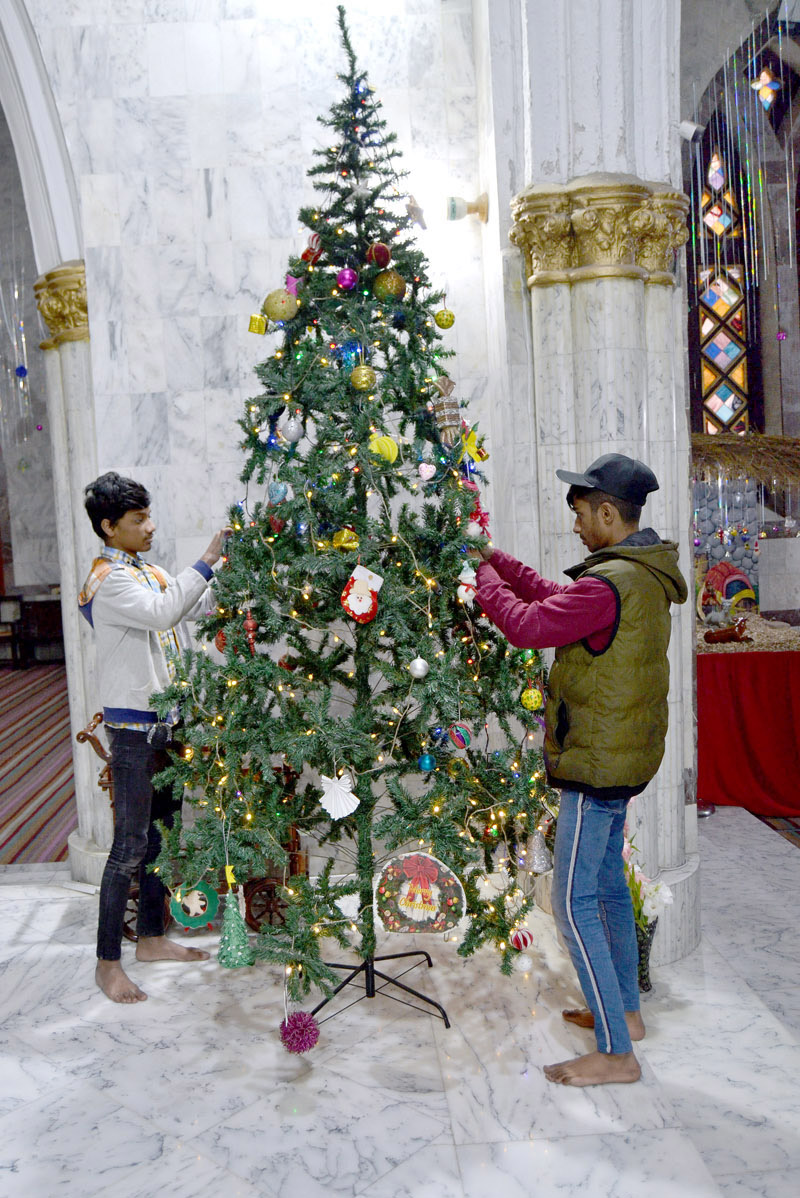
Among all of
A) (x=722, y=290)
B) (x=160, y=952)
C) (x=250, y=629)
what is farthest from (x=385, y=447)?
(x=722, y=290)

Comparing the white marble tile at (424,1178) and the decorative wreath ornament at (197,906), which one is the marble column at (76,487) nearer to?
the decorative wreath ornament at (197,906)

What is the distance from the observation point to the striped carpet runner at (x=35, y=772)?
6.06 metres

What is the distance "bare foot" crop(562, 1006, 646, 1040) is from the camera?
3.44 meters

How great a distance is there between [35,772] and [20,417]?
611 cm

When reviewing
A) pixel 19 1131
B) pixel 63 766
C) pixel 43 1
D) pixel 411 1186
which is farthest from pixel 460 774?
pixel 63 766

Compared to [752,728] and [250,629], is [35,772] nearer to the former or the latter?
[250,629]

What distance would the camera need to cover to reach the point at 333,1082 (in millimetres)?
3174

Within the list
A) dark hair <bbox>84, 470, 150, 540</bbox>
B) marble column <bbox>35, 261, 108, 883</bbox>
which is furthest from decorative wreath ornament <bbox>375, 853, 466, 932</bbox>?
marble column <bbox>35, 261, 108, 883</bbox>

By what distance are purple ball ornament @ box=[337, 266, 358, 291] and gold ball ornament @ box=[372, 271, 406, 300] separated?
0.26 ft

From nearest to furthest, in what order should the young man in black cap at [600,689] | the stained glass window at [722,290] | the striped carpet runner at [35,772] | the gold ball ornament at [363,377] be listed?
the young man in black cap at [600,689] < the gold ball ornament at [363,377] < the striped carpet runner at [35,772] < the stained glass window at [722,290]

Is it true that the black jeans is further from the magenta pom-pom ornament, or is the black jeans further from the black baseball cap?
the black baseball cap

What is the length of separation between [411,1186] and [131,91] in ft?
16.1

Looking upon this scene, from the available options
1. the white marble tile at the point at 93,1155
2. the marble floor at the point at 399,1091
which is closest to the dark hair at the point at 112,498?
the marble floor at the point at 399,1091

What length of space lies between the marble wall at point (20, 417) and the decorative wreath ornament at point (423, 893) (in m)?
9.80
